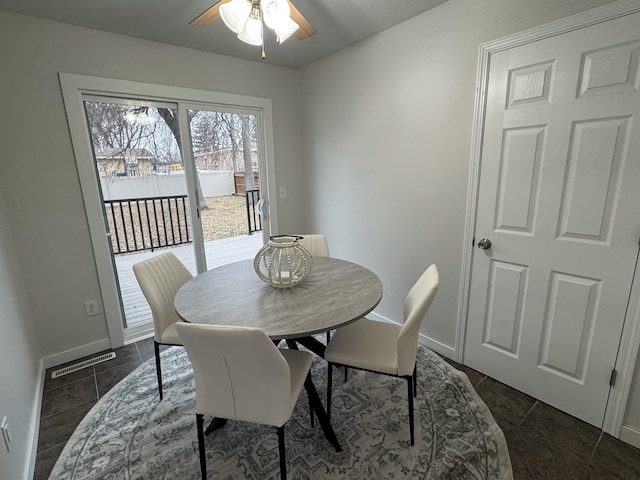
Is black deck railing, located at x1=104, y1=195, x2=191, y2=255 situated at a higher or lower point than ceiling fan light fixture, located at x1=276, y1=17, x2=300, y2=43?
lower

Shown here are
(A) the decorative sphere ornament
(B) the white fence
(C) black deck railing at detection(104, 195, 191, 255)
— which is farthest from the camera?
(C) black deck railing at detection(104, 195, 191, 255)

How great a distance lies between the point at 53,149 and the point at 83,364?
62.3 inches

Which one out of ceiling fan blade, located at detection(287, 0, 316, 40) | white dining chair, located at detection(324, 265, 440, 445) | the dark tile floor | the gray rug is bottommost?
the dark tile floor

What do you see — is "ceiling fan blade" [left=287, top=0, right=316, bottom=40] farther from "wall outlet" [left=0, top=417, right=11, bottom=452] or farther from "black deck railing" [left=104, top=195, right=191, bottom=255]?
"wall outlet" [left=0, top=417, right=11, bottom=452]

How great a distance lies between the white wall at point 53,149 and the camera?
1997 millimetres

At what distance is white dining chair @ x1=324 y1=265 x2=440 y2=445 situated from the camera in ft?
4.63

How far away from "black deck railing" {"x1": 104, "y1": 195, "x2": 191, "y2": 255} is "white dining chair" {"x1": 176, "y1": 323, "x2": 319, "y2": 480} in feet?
6.28

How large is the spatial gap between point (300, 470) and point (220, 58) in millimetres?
3075

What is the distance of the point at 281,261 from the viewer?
1.71 metres

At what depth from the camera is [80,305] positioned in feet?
Answer: 7.82

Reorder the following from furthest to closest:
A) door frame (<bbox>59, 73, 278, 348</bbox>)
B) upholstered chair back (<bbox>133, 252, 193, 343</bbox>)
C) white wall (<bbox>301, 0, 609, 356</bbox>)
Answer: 1. door frame (<bbox>59, 73, 278, 348</bbox>)
2. white wall (<bbox>301, 0, 609, 356</bbox>)
3. upholstered chair back (<bbox>133, 252, 193, 343</bbox>)

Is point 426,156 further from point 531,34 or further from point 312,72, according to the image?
point 312,72

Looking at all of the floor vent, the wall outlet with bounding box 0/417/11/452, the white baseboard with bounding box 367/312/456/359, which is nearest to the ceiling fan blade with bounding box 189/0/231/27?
the wall outlet with bounding box 0/417/11/452

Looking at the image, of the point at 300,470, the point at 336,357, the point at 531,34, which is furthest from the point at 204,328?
the point at 531,34
